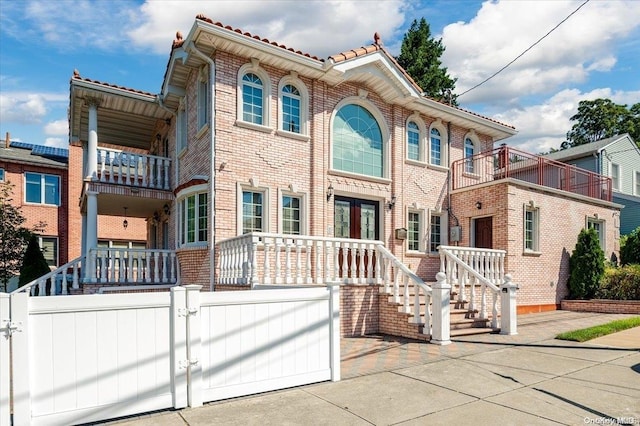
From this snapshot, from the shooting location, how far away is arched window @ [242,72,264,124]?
1092cm

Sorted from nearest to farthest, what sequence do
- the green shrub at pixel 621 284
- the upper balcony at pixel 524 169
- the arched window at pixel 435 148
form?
the green shrub at pixel 621 284 → the upper balcony at pixel 524 169 → the arched window at pixel 435 148

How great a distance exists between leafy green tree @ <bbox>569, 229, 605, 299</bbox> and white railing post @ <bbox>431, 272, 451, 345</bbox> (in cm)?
914

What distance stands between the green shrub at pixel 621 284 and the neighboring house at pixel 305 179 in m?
1.23

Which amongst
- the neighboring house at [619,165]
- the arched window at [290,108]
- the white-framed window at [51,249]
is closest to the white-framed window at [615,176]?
the neighboring house at [619,165]

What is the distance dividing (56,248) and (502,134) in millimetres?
22194

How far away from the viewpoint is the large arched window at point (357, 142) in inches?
495

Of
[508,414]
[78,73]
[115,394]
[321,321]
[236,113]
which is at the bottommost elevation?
[508,414]

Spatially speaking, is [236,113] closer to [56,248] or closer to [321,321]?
[321,321]

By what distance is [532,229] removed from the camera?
14.4 meters

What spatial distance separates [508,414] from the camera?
4574 mm

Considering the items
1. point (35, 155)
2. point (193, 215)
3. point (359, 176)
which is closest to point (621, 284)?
point (359, 176)

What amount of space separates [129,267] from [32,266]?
575 centimetres

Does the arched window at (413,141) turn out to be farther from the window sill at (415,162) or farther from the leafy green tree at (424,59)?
the leafy green tree at (424,59)

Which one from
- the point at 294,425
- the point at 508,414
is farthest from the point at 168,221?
the point at 508,414
